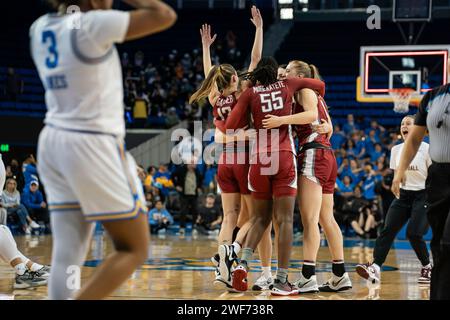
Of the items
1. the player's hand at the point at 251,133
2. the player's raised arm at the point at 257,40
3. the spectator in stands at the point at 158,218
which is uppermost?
the player's raised arm at the point at 257,40

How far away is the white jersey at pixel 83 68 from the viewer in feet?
12.0

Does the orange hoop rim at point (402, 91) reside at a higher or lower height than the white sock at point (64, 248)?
higher

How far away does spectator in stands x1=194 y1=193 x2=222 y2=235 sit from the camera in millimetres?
15688

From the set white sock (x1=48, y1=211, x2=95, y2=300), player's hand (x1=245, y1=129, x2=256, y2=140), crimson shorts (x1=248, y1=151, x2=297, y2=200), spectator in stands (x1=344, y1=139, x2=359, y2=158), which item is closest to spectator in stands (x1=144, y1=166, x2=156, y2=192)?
spectator in stands (x1=344, y1=139, x2=359, y2=158)

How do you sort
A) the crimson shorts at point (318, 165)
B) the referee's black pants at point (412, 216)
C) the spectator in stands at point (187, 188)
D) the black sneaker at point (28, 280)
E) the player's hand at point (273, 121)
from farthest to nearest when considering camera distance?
the spectator in stands at point (187, 188)
the referee's black pants at point (412, 216)
the black sneaker at point (28, 280)
the crimson shorts at point (318, 165)
the player's hand at point (273, 121)

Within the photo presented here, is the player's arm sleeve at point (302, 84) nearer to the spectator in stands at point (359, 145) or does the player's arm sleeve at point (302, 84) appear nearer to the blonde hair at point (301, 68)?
the blonde hair at point (301, 68)

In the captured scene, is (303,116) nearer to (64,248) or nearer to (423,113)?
(423,113)

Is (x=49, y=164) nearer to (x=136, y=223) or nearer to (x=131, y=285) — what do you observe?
(x=136, y=223)

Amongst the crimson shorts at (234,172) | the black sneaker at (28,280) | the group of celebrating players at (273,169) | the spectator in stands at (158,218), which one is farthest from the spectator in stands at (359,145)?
the black sneaker at (28,280)

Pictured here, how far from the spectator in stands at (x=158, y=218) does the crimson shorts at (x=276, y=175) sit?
9184mm

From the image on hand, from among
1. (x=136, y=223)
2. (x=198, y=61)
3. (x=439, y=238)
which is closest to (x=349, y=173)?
(x=198, y=61)

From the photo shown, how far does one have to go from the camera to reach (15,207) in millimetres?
14727

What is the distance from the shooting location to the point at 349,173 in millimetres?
15711

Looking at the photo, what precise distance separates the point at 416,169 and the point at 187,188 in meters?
8.14
